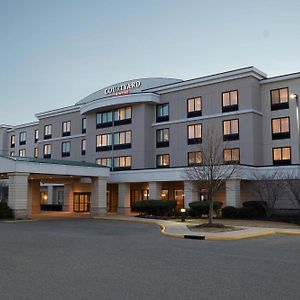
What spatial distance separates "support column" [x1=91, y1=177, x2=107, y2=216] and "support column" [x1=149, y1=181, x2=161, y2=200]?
4358 millimetres

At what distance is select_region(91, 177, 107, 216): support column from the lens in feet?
129

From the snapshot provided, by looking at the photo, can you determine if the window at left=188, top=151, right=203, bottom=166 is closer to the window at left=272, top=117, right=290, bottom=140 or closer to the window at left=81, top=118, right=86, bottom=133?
the window at left=272, top=117, right=290, bottom=140

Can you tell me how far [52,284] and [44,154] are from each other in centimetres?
5200

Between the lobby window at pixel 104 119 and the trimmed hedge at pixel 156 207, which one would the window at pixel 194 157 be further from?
the lobby window at pixel 104 119

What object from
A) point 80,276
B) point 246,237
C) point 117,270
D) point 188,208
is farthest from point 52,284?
point 188,208

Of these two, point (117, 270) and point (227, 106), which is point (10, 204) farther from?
point (117, 270)

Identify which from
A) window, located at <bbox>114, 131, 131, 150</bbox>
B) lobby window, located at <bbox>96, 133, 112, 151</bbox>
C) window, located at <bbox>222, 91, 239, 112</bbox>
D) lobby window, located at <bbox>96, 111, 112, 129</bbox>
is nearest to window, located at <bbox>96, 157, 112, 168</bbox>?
lobby window, located at <bbox>96, 133, 112, 151</bbox>

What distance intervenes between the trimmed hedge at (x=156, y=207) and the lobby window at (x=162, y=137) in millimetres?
9102

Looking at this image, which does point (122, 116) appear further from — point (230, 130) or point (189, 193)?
point (189, 193)

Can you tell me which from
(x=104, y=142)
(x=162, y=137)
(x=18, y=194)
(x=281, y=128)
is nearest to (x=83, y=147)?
(x=104, y=142)

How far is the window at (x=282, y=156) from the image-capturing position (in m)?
38.3

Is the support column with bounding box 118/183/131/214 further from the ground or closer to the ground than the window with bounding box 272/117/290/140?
closer to the ground

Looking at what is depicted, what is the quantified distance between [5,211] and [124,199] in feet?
41.1

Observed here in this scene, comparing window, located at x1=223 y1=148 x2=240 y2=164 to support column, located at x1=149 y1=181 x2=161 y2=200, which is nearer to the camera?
window, located at x1=223 y1=148 x2=240 y2=164
